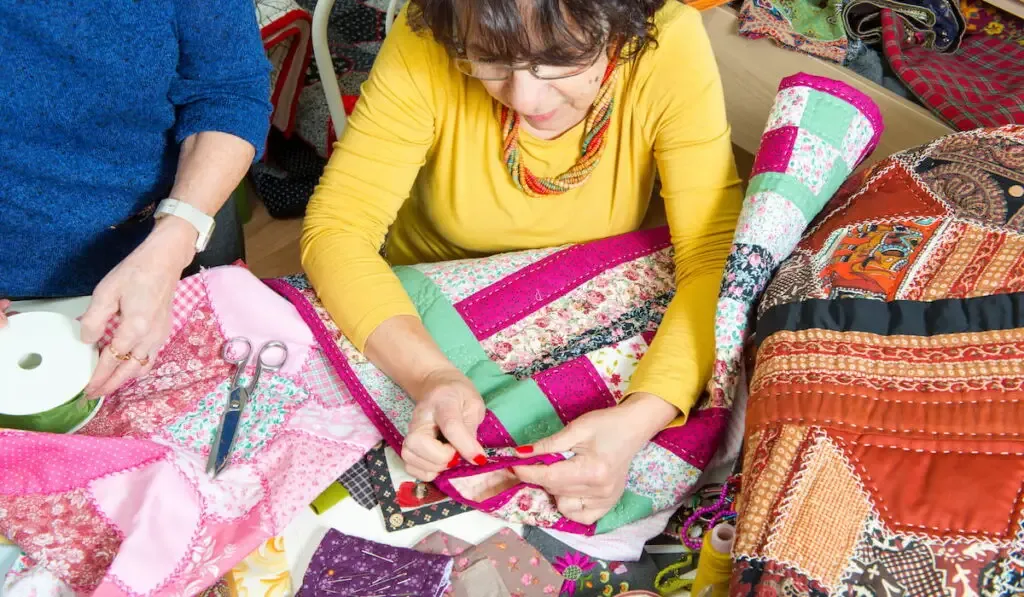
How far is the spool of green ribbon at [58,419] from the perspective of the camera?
96 cm

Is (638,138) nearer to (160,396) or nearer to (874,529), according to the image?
(874,529)

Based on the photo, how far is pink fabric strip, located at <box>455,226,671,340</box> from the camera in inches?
50.7

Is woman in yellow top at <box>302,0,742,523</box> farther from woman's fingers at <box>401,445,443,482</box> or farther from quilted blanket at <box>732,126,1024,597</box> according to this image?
quilted blanket at <box>732,126,1024,597</box>

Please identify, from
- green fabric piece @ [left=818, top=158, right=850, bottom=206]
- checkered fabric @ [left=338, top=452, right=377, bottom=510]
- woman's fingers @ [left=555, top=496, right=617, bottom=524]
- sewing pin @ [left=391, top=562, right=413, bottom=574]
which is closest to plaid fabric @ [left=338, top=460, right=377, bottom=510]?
checkered fabric @ [left=338, top=452, right=377, bottom=510]

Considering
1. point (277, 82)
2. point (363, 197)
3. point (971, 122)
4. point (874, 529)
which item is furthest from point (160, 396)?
point (971, 122)

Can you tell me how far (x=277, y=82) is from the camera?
7.97ft

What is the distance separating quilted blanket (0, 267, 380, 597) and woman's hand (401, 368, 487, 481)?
90 mm

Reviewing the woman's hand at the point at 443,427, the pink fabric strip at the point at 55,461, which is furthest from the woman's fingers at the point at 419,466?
the pink fabric strip at the point at 55,461

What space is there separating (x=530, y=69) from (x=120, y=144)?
0.64m

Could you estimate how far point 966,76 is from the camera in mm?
1928

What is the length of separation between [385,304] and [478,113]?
35 centimetres

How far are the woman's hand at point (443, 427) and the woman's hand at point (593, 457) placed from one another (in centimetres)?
8

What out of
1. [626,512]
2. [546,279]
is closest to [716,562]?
[626,512]

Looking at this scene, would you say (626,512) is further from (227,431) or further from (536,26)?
(536,26)
